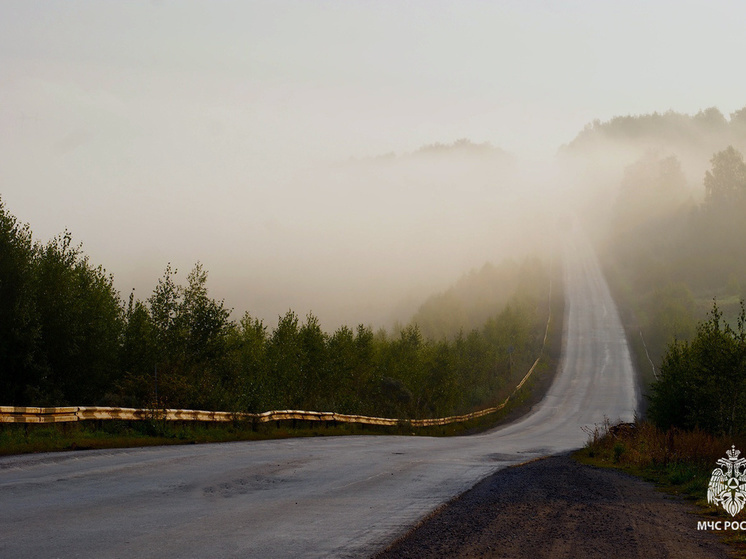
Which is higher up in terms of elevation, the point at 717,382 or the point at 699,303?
the point at 699,303

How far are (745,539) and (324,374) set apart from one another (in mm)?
55720

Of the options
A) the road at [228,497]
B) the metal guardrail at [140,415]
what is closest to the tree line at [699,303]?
the road at [228,497]

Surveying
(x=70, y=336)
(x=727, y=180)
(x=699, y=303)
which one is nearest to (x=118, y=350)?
(x=70, y=336)

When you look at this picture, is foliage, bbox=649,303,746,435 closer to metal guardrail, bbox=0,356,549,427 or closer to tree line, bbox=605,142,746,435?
tree line, bbox=605,142,746,435

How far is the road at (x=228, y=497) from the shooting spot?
877 cm

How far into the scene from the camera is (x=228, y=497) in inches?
499

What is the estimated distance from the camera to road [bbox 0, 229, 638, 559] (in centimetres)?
877

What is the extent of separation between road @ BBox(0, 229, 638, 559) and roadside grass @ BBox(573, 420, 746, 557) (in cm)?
356

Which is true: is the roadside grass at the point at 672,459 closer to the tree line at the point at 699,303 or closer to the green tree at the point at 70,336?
the tree line at the point at 699,303

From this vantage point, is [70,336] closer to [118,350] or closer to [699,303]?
[118,350]

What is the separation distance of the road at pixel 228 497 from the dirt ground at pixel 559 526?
609 mm

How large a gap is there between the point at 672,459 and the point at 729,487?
6913 mm

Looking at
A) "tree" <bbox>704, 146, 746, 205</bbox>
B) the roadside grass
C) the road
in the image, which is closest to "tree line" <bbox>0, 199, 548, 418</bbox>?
the road

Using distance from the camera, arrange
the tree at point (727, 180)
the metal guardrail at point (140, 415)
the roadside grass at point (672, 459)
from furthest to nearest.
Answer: the tree at point (727, 180)
the metal guardrail at point (140, 415)
the roadside grass at point (672, 459)
